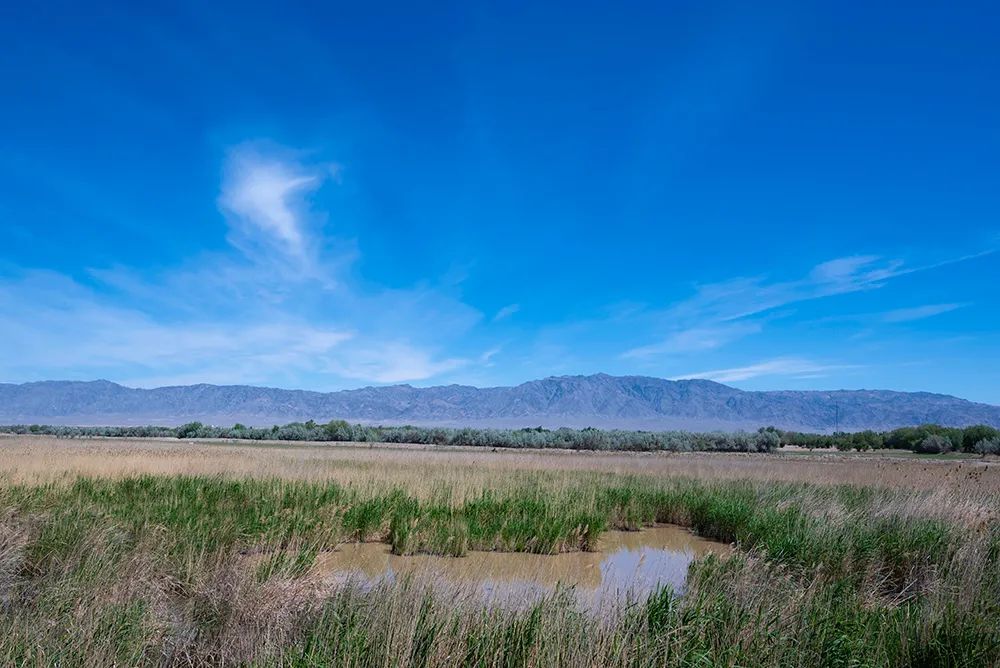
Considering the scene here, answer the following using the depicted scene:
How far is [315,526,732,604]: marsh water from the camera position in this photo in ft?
26.8

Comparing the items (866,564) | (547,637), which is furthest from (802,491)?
(547,637)

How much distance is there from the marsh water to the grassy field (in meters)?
0.46

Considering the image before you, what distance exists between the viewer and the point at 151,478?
1430cm

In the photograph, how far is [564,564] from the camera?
10.5 metres

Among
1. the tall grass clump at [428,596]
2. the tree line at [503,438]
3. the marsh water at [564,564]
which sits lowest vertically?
the marsh water at [564,564]

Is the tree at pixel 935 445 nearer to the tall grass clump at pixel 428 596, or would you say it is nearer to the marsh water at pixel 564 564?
the tall grass clump at pixel 428 596

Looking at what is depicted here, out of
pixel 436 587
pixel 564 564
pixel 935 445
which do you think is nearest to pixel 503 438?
pixel 935 445

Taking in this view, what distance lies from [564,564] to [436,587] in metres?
5.17

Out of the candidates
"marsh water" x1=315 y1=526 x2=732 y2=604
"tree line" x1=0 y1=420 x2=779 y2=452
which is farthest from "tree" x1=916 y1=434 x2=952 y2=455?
"marsh water" x1=315 y1=526 x2=732 y2=604

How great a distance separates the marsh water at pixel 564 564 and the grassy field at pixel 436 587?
1.51 feet

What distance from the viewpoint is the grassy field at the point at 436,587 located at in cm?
464

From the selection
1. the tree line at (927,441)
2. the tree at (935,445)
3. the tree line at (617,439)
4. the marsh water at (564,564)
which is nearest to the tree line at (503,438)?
the tree line at (617,439)

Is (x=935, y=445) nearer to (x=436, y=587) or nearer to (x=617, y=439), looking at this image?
(x=617, y=439)

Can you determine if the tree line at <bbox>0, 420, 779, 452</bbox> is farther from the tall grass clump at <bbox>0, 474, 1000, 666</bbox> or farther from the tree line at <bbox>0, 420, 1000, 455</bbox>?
the tall grass clump at <bbox>0, 474, 1000, 666</bbox>
